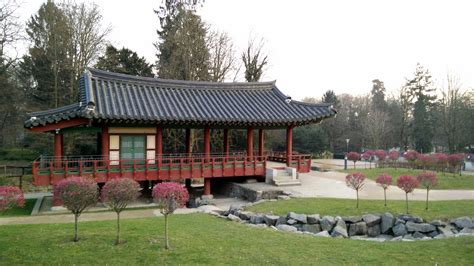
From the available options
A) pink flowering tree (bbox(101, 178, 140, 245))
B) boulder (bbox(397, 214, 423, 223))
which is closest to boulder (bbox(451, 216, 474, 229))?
boulder (bbox(397, 214, 423, 223))

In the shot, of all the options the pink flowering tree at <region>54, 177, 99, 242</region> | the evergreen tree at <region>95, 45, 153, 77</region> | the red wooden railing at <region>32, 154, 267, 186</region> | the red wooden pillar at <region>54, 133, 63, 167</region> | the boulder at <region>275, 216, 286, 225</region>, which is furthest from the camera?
the evergreen tree at <region>95, 45, 153, 77</region>

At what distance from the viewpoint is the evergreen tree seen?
30.3m

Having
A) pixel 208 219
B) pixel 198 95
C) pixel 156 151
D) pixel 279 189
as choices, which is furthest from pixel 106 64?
pixel 208 219

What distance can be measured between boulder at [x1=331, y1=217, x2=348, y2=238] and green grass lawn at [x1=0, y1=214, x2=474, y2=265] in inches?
64.3

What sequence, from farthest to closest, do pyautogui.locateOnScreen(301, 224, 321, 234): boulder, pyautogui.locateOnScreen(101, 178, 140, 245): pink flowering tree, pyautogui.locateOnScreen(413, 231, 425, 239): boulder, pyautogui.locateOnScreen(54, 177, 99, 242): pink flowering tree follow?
pyautogui.locateOnScreen(301, 224, 321, 234): boulder, pyautogui.locateOnScreen(413, 231, 425, 239): boulder, pyautogui.locateOnScreen(101, 178, 140, 245): pink flowering tree, pyautogui.locateOnScreen(54, 177, 99, 242): pink flowering tree

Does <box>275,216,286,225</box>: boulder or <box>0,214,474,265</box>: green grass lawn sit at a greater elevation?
<box>0,214,474,265</box>: green grass lawn

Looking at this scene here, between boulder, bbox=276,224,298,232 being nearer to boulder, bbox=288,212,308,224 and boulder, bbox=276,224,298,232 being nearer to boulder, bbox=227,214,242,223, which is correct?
boulder, bbox=288,212,308,224

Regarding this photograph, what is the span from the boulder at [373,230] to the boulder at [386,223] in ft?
0.42

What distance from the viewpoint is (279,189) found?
658 inches

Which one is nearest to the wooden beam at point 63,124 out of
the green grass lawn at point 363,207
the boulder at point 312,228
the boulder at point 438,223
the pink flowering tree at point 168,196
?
the green grass lawn at point 363,207

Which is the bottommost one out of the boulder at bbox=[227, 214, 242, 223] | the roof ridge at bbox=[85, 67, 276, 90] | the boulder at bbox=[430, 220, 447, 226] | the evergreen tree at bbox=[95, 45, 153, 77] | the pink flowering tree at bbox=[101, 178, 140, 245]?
the boulder at bbox=[227, 214, 242, 223]

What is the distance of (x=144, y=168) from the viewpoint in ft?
52.6

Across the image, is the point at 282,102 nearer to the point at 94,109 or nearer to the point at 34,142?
the point at 94,109

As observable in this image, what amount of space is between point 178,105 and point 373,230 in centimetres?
1129
